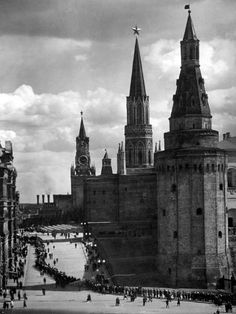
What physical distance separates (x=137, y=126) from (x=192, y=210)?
45.8 meters

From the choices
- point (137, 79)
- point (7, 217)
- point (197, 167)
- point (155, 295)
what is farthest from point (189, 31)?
point (137, 79)

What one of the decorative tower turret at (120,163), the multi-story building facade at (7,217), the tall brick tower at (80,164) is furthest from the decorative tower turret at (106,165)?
the multi-story building facade at (7,217)

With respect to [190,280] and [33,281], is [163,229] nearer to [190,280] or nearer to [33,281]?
[190,280]

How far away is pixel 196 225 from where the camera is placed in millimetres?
80625

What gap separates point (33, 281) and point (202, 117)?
99.0ft

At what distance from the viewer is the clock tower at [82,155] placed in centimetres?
14850

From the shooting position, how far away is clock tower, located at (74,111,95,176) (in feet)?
487

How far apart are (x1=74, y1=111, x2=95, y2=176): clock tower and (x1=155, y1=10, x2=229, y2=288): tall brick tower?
213ft

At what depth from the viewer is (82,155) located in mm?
149750

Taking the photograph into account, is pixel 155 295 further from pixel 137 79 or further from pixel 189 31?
pixel 137 79

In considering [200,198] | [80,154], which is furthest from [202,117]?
[80,154]

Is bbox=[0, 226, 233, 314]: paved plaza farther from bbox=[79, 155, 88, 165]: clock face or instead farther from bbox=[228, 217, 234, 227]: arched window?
bbox=[79, 155, 88, 165]: clock face

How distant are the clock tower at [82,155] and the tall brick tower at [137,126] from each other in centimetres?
2441

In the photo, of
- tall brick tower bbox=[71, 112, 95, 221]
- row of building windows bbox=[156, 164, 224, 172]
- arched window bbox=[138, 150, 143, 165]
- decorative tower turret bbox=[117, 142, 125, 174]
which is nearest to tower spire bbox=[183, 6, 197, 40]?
row of building windows bbox=[156, 164, 224, 172]
